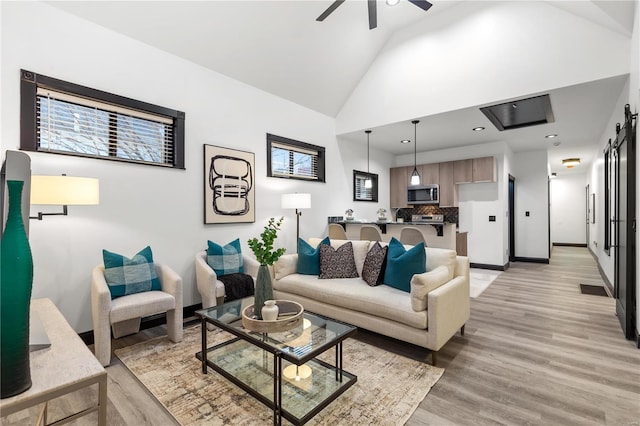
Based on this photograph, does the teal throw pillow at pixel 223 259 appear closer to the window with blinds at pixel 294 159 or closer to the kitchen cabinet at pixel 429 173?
the window with blinds at pixel 294 159

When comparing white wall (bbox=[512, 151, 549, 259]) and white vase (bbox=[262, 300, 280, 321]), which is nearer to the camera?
white vase (bbox=[262, 300, 280, 321])

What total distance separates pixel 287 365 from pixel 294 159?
12.0 ft

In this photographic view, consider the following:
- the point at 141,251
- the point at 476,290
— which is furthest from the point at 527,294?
the point at 141,251

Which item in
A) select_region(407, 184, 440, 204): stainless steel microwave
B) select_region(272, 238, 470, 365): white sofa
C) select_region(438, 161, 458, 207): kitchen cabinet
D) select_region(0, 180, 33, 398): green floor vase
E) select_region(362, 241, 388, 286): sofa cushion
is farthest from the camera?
select_region(407, 184, 440, 204): stainless steel microwave

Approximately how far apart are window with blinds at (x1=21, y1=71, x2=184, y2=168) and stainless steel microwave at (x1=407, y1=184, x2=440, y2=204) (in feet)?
17.3

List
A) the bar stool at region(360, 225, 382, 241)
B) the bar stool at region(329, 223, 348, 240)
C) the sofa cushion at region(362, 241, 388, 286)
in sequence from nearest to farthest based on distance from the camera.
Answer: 1. the sofa cushion at region(362, 241, 388, 286)
2. the bar stool at region(360, 225, 382, 241)
3. the bar stool at region(329, 223, 348, 240)

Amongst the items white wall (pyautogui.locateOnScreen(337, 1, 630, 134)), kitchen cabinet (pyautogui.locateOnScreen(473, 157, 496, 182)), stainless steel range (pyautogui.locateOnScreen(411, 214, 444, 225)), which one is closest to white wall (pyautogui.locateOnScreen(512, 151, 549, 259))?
kitchen cabinet (pyautogui.locateOnScreen(473, 157, 496, 182))

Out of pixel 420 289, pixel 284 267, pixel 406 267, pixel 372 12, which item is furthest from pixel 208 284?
pixel 372 12

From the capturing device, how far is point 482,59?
4.11m

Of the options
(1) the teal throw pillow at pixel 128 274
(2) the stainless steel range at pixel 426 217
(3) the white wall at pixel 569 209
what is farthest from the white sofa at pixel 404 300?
(3) the white wall at pixel 569 209

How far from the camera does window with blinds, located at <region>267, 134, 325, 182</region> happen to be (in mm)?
4852

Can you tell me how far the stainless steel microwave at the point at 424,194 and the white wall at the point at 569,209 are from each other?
7.08m

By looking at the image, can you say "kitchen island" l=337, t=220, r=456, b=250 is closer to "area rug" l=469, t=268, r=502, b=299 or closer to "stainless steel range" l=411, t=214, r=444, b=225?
"area rug" l=469, t=268, r=502, b=299

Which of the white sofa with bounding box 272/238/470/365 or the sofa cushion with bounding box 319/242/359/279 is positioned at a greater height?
the sofa cushion with bounding box 319/242/359/279
